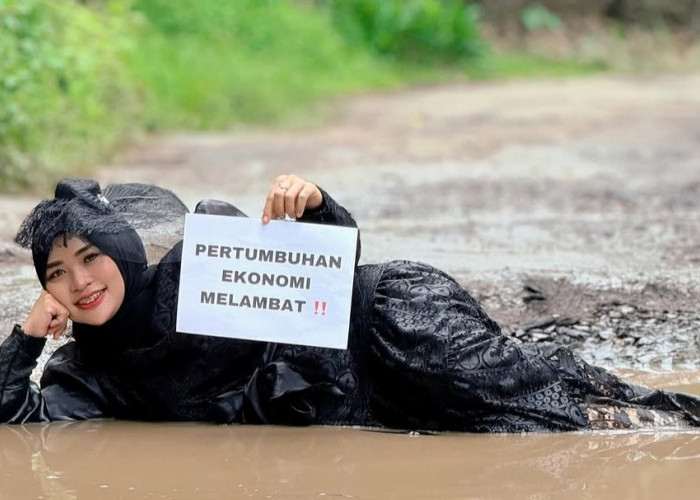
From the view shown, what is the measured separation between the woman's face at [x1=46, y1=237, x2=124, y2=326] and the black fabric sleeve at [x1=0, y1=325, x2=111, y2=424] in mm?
206

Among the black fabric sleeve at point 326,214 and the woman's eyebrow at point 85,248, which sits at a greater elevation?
the black fabric sleeve at point 326,214

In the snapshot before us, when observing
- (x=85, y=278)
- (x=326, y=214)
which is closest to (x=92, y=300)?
(x=85, y=278)

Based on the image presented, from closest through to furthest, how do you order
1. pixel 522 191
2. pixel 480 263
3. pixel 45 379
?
pixel 45 379 < pixel 480 263 < pixel 522 191

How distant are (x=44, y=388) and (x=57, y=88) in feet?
19.0

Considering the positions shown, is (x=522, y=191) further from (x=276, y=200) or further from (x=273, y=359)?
(x=276, y=200)

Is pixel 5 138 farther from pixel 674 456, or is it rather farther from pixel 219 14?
pixel 219 14

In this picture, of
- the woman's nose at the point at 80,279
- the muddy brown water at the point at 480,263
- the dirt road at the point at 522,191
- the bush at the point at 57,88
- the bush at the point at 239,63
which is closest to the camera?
the muddy brown water at the point at 480,263

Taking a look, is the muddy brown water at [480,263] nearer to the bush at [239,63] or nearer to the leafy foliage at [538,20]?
the bush at [239,63]

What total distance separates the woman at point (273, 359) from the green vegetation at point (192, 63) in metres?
4.11

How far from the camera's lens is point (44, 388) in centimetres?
380

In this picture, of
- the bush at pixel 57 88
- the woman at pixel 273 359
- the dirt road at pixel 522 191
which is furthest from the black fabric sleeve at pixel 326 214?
the bush at pixel 57 88

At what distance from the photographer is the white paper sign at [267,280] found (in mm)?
3383

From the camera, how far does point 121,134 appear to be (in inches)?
431

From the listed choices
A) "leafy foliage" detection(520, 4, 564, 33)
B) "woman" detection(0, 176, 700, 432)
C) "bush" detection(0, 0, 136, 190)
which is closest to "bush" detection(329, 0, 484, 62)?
"leafy foliage" detection(520, 4, 564, 33)
